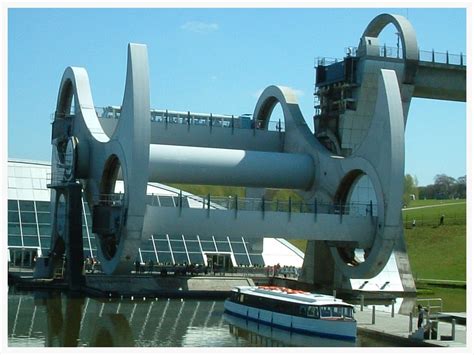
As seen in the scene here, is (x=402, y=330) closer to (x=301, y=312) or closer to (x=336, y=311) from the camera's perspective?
(x=336, y=311)

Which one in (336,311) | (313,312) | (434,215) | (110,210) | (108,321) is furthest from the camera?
(434,215)

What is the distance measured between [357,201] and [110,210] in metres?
13.6

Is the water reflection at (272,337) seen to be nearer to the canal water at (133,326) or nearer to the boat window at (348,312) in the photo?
the canal water at (133,326)

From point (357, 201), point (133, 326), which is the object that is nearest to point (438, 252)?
point (357, 201)

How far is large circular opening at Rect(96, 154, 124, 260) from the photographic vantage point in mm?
47172

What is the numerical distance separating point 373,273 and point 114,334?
19968mm

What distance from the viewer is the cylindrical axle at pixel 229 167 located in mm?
51250

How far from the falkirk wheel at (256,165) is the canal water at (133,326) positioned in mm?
4758

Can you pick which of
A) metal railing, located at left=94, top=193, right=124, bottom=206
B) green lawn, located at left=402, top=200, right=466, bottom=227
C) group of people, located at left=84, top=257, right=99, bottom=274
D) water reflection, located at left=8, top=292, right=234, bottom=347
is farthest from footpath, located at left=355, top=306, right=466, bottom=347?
green lawn, located at left=402, top=200, right=466, bottom=227

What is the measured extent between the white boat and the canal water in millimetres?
329

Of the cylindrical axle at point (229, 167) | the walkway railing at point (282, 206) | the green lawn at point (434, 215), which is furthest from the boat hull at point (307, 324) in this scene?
the green lawn at point (434, 215)

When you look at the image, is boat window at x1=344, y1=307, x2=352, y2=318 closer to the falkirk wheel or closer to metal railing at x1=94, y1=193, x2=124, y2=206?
the falkirk wheel

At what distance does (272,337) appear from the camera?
33.5m

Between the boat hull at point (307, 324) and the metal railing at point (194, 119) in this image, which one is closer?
the boat hull at point (307, 324)
